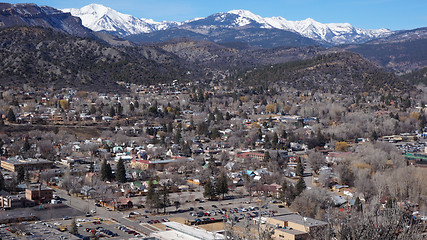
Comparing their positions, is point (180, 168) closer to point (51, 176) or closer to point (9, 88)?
point (51, 176)

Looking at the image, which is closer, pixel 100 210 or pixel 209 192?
pixel 100 210

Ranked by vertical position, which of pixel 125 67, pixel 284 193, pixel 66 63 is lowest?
pixel 284 193

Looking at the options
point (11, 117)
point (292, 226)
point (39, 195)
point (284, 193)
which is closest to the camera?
point (292, 226)

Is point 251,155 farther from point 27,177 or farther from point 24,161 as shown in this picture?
point 27,177

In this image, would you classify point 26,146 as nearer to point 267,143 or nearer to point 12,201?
point 12,201

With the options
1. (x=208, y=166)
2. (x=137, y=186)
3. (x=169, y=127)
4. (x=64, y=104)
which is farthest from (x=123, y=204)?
(x=64, y=104)

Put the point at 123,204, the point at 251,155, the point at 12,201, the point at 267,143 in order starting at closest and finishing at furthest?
the point at 12,201, the point at 123,204, the point at 251,155, the point at 267,143

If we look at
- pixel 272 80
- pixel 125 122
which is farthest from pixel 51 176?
pixel 272 80

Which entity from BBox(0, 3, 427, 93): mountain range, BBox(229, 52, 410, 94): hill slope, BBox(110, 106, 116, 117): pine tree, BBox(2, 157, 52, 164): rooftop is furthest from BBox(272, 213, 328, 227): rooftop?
BBox(229, 52, 410, 94): hill slope

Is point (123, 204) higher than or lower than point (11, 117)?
lower
